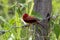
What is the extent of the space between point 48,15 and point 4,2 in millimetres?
2077

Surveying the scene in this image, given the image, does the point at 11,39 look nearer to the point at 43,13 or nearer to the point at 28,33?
the point at 28,33

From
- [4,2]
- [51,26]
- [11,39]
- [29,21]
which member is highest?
[29,21]

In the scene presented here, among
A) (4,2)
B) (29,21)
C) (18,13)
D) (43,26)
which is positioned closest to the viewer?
(29,21)

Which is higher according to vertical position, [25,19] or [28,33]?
[25,19]

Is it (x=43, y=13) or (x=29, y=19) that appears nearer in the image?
(x=29, y=19)

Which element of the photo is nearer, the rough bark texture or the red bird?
the red bird

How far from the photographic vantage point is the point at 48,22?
145cm

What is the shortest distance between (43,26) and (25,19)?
18 cm

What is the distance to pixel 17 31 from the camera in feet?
5.32

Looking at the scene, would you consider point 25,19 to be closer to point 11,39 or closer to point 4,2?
point 11,39

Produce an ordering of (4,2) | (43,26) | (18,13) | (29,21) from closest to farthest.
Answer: (29,21) → (43,26) → (18,13) → (4,2)

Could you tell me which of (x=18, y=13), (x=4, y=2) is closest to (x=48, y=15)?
(x=18, y=13)

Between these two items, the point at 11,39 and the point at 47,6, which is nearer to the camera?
the point at 47,6

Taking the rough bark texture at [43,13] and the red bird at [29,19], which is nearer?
the red bird at [29,19]
